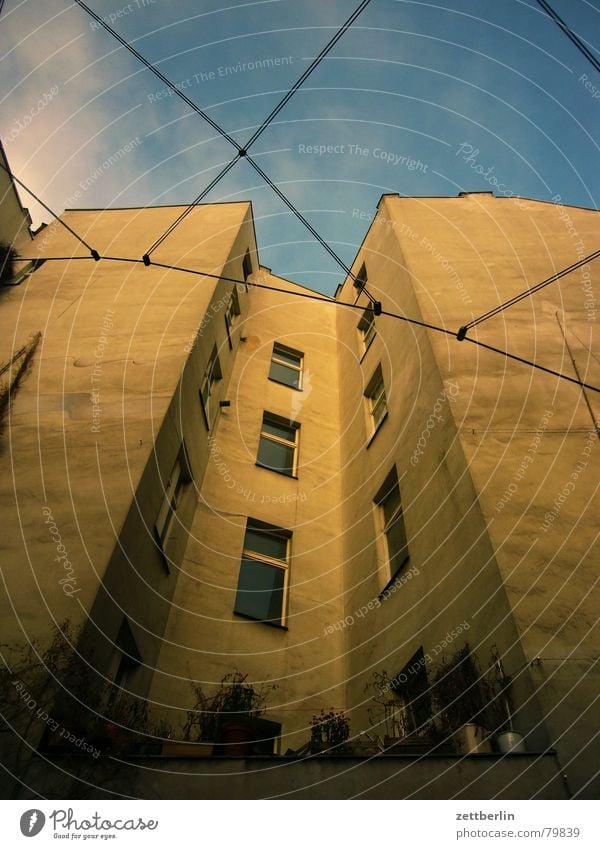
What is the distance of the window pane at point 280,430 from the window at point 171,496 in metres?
4.06

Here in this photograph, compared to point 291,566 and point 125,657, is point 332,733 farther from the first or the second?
point 291,566

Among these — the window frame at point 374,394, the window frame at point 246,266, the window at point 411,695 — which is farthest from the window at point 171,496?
the window frame at point 246,266

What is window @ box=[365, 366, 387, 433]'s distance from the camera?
1372 centimetres

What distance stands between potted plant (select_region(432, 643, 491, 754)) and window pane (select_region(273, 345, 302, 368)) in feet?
40.2

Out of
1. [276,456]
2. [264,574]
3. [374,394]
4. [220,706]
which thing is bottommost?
[220,706]

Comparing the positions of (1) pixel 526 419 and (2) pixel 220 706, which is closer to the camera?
(2) pixel 220 706

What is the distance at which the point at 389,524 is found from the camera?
1050cm

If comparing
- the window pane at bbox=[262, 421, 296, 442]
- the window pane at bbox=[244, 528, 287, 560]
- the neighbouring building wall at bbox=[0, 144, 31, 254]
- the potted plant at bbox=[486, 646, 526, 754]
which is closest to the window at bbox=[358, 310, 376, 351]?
the window pane at bbox=[262, 421, 296, 442]

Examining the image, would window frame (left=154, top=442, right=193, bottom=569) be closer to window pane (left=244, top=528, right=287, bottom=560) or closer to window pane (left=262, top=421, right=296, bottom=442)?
window pane (left=244, top=528, right=287, bottom=560)

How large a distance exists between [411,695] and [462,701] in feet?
6.37

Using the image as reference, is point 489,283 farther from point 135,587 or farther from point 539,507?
point 135,587

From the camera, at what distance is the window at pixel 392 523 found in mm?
9618

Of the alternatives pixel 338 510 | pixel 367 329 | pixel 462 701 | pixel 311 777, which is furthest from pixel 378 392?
pixel 311 777

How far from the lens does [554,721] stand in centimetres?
523
